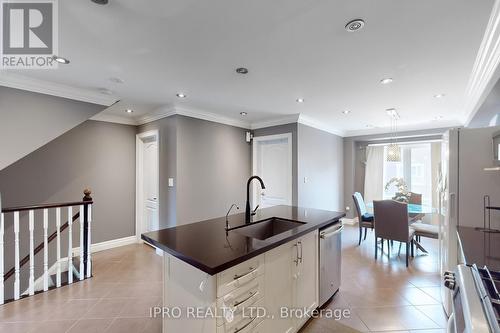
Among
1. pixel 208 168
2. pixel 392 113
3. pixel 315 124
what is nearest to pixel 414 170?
pixel 392 113

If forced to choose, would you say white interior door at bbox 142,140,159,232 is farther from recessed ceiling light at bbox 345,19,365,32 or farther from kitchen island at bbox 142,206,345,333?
recessed ceiling light at bbox 345,19,365,32

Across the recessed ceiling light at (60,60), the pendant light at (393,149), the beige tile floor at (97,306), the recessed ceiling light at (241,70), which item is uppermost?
the recessed ceiling light at (241,70)

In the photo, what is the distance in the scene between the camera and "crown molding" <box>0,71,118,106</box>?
2.44 metres

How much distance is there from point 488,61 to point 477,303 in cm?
219

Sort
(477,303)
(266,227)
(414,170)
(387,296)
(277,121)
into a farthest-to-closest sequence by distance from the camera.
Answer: (414,170) < (277,121) < (387,296) < (266,227) < (477,303)

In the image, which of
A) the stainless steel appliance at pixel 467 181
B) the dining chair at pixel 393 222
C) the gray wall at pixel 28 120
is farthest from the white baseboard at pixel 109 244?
the stainless steel appliance at pixel 467 181

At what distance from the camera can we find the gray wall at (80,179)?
3.25 metres

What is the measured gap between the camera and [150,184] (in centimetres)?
440

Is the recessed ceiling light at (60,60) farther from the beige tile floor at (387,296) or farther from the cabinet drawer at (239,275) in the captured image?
the beige tile floor at (387,296)

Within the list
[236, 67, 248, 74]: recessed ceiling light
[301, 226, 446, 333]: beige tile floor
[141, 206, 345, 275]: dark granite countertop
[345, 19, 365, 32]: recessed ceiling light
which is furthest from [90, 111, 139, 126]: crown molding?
[301, 226, 446, 333]: beige tile floor

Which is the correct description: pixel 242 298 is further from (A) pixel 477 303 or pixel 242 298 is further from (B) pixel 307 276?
(A) pixel 477 303

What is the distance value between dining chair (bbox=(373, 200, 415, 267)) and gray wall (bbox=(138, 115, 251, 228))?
2586 millimetres

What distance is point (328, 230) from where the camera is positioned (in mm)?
2260

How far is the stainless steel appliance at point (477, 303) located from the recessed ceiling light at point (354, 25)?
162 cm
